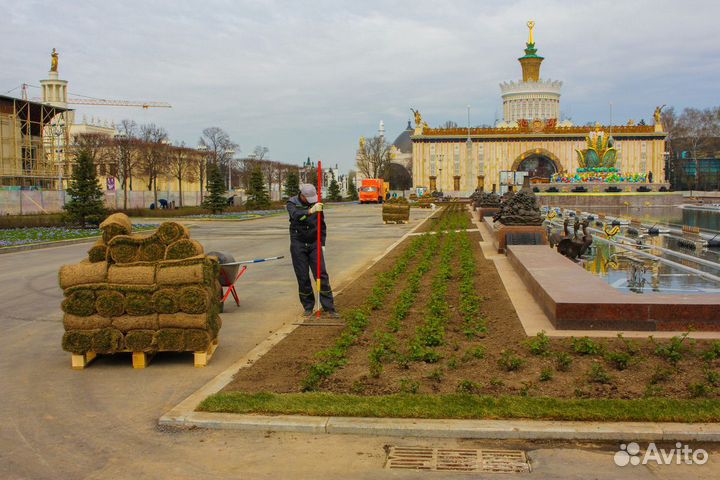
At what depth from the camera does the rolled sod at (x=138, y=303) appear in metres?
7.45

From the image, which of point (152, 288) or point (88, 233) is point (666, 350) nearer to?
point (152, 288)

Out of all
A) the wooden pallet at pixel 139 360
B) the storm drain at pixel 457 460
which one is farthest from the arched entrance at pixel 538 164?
the storm drain at pixel 457 460

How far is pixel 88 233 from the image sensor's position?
97.4ft

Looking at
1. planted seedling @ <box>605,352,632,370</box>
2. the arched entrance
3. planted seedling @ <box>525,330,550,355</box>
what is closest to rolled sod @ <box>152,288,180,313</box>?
planted seedling @ <box>525,330,550,355</box>

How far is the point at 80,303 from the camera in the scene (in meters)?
7.44

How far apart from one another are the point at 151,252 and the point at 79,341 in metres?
1.19

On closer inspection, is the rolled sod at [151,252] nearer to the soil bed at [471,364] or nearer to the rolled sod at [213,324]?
the rolled sod at [213,324]

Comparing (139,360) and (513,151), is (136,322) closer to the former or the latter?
(139,360)

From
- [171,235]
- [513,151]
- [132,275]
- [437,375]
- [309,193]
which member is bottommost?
[437,375]

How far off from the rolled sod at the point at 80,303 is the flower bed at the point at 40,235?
17887mm

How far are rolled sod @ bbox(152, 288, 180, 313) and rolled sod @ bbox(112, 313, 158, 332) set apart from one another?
0.44ft

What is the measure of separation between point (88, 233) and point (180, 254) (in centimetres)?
2390

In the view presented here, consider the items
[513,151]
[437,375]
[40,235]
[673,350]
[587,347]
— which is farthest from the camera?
[513,151]

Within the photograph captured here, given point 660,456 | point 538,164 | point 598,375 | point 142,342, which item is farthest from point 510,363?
point 538,164
